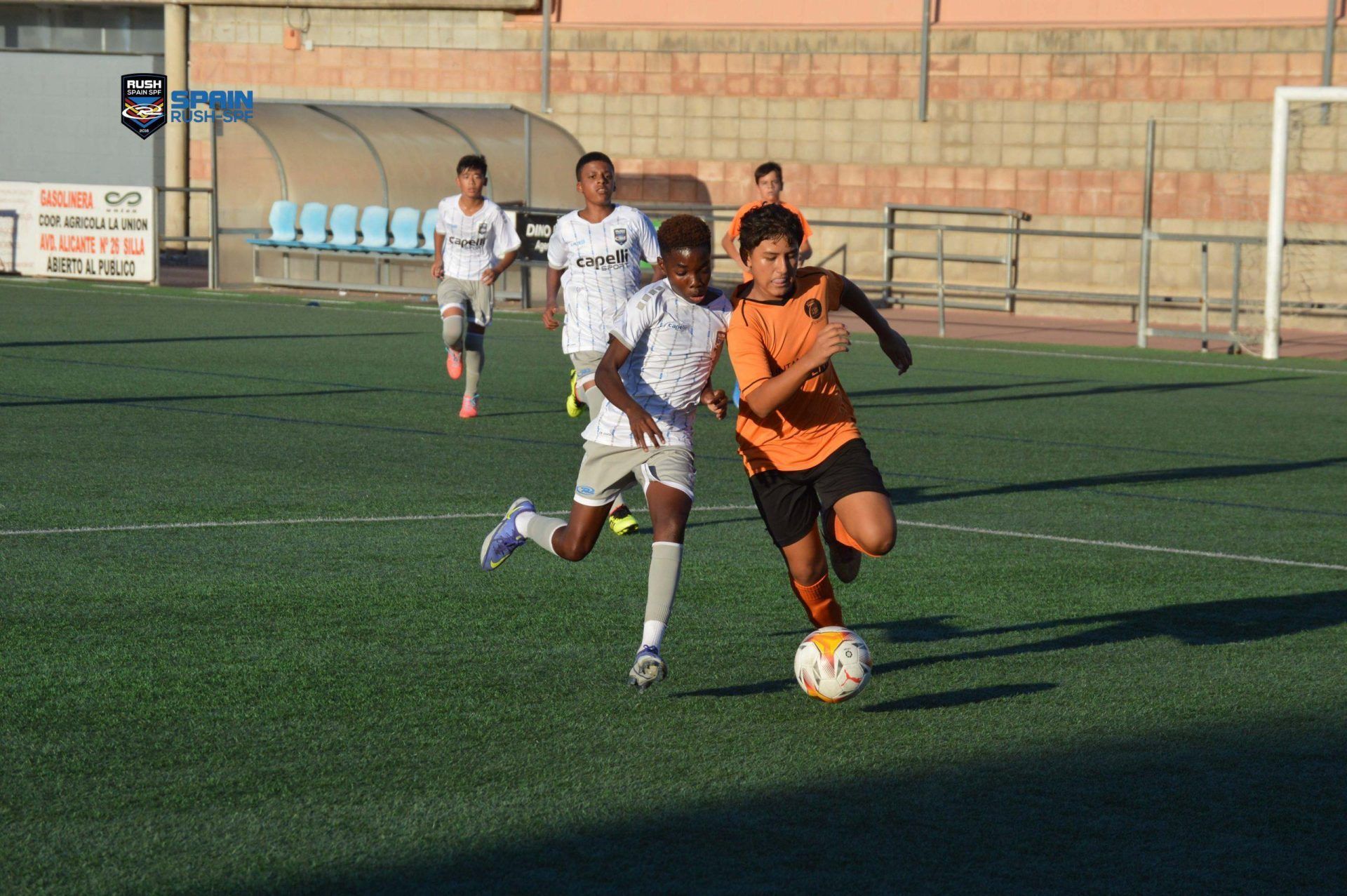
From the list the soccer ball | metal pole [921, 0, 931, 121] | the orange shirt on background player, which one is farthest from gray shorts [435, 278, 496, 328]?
metal pole [921, 0, 931, 121]

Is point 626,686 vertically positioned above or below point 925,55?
below

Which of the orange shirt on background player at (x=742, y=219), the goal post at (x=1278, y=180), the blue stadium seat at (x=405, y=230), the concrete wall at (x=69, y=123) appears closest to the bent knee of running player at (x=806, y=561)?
the orange shirt on background player at (x=742, y=219)

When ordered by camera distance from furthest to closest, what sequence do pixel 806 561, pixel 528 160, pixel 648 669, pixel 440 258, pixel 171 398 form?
1. pixel 528 160
2. pixel 171 398
3. pixel 440 258
4. pixel 806 561
5. pixel 648 669

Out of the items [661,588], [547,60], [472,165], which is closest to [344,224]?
[547,60]

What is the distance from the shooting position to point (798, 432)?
5.88m

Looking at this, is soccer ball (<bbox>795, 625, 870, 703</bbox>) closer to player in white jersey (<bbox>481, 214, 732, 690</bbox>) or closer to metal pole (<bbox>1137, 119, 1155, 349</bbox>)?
player in white jersey (<bbox>481, 214, 732, 690</bbox>)

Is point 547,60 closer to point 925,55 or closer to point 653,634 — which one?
point 925,55

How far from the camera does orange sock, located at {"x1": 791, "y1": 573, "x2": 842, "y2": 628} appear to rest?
19.3 feet

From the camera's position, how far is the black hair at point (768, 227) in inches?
218

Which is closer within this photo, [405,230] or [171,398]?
[171,398]

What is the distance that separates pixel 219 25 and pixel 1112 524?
27.5m

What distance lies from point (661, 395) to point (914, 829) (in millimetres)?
2025

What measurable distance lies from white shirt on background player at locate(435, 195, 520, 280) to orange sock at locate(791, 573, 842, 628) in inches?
316

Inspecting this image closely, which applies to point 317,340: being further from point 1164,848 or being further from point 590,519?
point 1164,848
